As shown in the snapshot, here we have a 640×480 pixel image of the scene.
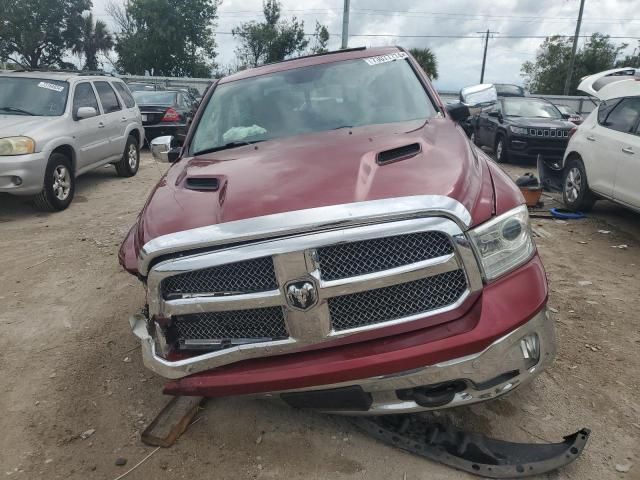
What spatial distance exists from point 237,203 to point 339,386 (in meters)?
0.88

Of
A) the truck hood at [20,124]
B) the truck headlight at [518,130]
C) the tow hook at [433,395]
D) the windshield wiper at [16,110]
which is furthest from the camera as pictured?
the truck headlight at [518,130]

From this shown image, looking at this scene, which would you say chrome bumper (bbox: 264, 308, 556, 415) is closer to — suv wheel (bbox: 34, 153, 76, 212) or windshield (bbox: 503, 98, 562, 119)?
suv wheel (bbox: 34, 153, 76, 212)

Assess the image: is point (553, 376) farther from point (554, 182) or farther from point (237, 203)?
point (554, 182)

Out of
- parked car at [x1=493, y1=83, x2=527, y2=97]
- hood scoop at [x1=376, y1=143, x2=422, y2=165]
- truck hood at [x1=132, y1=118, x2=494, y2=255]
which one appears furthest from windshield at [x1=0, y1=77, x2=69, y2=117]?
parked car at [x1=493, y1=83, x2=527, y2=97]

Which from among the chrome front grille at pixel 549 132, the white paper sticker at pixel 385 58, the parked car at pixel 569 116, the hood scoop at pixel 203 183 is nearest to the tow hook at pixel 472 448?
the hood scoop at pixel 203 183

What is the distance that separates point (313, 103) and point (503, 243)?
1765mm

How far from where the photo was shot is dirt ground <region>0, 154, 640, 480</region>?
2368 mm

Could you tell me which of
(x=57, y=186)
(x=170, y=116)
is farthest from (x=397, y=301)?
(x=170, y=116)

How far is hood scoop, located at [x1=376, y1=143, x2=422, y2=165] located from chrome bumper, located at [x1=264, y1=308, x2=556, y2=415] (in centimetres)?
94

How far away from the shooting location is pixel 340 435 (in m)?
2.52

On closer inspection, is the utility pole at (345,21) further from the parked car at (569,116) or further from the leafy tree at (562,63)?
the leafy tree at (562,63)

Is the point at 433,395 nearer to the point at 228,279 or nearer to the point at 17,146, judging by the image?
the point at 228,279

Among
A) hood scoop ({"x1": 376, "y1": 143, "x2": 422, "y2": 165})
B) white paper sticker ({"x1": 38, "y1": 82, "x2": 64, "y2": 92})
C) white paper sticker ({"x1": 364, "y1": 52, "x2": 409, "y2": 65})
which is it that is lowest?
hood scoop ({"x1": 376, "y1": 143, "x2": 422, "y2": 165})

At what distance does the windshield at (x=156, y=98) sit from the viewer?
12469 mm
